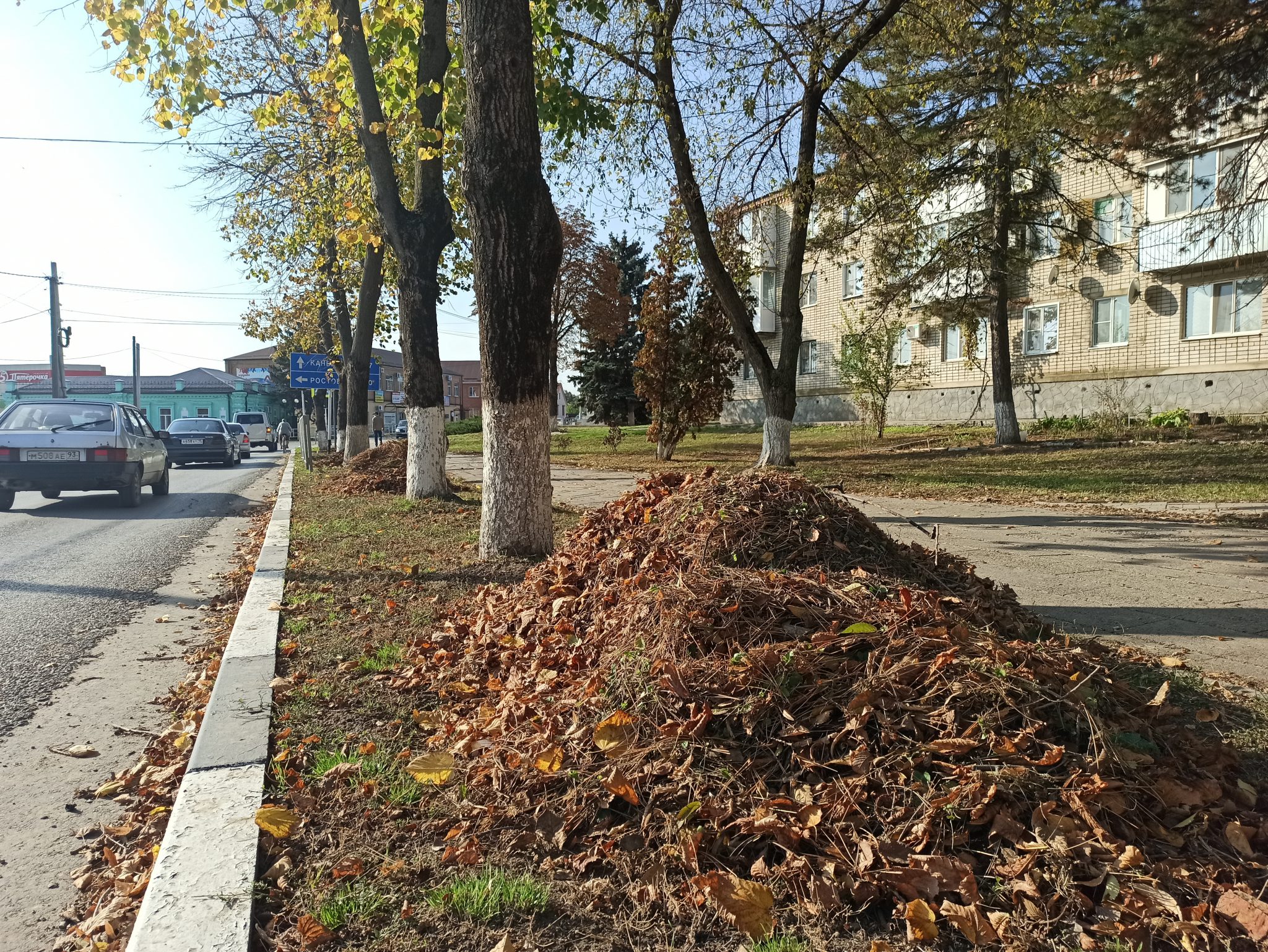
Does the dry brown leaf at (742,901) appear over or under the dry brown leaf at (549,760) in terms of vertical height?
under

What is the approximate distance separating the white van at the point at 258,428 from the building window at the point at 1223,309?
47189 mm

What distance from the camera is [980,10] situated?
43.8ft

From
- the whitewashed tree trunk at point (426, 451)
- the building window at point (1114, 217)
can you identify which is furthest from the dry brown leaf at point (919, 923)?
the building window at point (1114, 217)

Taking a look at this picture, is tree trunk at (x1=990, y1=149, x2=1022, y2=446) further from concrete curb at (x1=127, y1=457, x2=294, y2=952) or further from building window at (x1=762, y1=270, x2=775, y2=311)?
building window at (x1=762, y1=270, x2=775, y2=311)

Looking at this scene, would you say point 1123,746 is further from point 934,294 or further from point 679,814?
point 934,294

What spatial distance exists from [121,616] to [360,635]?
8.44 ft

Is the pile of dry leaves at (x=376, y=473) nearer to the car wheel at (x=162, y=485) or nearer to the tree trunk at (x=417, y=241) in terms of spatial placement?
the tree trunk at (x=417, y=241)

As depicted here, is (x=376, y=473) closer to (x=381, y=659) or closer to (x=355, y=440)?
(x=355, y=440)

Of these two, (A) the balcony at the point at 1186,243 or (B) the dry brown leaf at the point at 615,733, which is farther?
(A) the balcony at the point at 1186,243

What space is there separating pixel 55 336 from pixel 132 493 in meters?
29.8

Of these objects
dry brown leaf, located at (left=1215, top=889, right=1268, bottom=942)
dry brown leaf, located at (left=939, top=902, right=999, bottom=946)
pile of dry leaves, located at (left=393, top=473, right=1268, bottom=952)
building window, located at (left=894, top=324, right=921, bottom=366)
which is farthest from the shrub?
dry brown leaf, located at (left=939, top=902, right=999, bottom=946)

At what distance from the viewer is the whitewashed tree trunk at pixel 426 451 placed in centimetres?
1120

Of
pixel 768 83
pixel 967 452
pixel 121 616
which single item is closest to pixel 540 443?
pixel 121 616

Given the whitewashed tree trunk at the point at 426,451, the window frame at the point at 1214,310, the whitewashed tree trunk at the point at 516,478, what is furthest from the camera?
the window frame at the point at 1214,310
